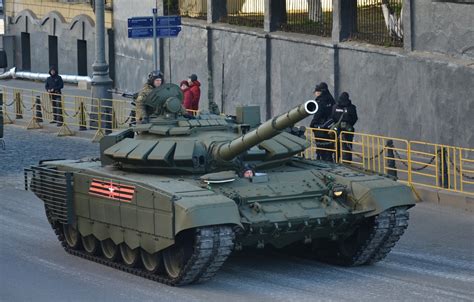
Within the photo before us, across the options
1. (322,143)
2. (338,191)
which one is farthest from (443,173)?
(338,191)

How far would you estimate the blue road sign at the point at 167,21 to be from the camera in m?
28.4

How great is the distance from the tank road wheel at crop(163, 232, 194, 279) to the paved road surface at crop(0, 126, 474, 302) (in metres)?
0.27

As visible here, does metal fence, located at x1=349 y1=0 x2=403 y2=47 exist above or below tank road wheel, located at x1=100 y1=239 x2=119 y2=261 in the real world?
above

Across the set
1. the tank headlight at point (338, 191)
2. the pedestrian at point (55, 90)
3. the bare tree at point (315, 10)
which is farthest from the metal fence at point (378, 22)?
the tank headlight at point (338, 191)

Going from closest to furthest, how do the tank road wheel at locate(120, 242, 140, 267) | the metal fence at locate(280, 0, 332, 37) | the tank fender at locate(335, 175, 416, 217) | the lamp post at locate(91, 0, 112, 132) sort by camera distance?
the tank fender at locate(335, 175, 416, 217) < the tank road wheel at locate(120, 242, 140, 267) < the metal fence at locate(280, 0, 332, 37) < the lamp post at locate(91, 0, 112, 132)

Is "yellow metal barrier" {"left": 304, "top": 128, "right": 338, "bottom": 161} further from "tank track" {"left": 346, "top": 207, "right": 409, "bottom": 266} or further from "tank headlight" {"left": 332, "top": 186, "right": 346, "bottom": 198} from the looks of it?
"tank headlight" {"left": 332, "top": 186, "right": 346, "bottom": 198}

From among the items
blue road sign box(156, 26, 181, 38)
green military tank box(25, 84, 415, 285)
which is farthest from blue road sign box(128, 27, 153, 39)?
green military tank box(25, 84, 415, 285)

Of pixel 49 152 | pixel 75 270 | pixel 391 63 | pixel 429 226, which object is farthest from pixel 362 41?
pixel 75 270

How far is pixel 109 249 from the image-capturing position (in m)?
18.6

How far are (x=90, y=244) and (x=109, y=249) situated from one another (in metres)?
0.52

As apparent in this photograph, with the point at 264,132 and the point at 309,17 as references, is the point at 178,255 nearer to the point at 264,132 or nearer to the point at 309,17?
the point at 264,132

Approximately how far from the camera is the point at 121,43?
42688 millimetres

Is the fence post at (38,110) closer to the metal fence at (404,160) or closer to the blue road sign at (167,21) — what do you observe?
the blue road sign at (167,21)

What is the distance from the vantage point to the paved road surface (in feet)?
53.7
